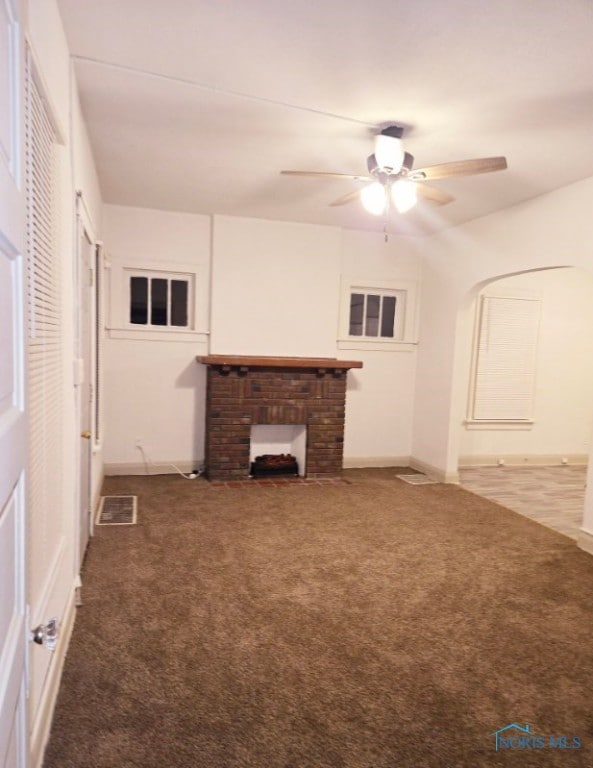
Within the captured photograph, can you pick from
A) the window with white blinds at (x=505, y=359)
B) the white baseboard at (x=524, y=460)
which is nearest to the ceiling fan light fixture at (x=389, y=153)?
the window with white blinds at (x=505, y=359)

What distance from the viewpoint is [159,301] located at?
5.08m

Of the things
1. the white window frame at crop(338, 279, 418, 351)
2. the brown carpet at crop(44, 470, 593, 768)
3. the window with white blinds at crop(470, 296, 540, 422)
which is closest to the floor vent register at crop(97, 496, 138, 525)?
the brown carpet at crop(44, 470, 593, 768)

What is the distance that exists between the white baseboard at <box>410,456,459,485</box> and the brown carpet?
1297mm

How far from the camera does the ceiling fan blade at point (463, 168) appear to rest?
2484mm

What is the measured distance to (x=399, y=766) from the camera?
5.45 ft

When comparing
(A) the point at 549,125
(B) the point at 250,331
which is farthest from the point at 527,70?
(B) the point at 250,331

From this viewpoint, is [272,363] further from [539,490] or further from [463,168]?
[539,490]

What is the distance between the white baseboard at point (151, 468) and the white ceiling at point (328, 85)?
2678mm

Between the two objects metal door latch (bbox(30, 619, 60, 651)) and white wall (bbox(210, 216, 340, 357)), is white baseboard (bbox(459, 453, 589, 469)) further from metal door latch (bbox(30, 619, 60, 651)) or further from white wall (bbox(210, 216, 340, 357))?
metal door latch (bbox(30, 619, 60, 651))

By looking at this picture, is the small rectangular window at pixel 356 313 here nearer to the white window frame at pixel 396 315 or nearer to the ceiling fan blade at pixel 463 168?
the white window frame at pixel 396 315

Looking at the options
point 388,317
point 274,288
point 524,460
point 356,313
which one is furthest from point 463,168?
point 524,460

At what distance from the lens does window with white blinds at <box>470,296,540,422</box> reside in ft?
18.9

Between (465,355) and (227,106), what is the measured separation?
11.2 feet

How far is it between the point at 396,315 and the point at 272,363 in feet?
5.86
